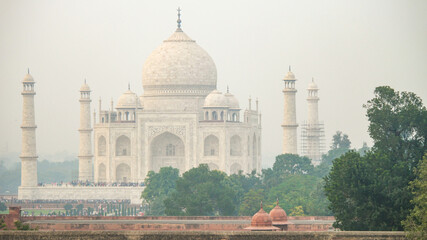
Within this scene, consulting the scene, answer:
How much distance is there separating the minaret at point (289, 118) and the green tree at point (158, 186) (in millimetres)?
8315

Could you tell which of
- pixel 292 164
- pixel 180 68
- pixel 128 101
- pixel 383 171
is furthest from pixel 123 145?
pixel 383 171

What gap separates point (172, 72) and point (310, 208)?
30.5m

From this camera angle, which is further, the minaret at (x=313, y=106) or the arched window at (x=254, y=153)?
the minaret at (x=313, y=106)

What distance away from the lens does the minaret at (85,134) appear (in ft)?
270

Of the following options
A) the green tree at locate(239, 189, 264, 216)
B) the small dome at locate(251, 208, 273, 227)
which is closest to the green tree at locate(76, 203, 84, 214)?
the green tree at locate(239, 189, 264, 216)

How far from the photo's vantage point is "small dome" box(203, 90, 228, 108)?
80.1 m

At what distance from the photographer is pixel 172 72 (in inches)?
3275

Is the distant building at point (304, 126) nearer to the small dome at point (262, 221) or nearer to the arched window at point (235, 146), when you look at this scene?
the arched window at point (235, 146)

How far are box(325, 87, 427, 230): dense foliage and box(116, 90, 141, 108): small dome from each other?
135ft

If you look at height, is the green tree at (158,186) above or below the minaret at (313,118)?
below

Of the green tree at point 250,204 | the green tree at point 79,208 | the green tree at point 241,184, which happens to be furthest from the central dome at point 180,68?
the green tree at point 250,204

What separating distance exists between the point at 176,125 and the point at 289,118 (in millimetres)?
7397

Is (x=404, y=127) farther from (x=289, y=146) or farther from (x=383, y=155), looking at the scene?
(x=289, y=146)

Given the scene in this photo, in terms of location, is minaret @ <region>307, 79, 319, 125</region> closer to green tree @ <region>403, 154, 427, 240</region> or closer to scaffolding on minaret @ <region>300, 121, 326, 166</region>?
scaffolding on minaret @ <region>300, 121, 326, 166</region>
